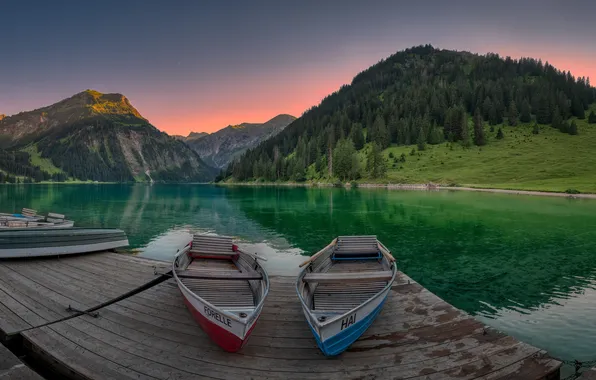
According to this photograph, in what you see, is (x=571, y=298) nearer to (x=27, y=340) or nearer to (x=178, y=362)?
(x=178, y=362)

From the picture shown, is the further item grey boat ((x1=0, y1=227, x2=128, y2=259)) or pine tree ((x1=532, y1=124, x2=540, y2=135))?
pine tree ((x1=532, y1=124, x2=540, y2=135))

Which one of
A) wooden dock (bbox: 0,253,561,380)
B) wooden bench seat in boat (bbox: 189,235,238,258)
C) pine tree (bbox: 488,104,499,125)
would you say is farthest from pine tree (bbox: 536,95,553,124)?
wooden bench seat in boat (bbox: 189,235,238,258)

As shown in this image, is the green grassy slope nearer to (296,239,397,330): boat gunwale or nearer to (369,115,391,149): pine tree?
(369,115,391,149): pine tree

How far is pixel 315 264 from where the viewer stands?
15695 millimetres

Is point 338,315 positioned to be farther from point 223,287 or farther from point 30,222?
point 30,222

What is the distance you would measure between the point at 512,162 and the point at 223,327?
6337 inches

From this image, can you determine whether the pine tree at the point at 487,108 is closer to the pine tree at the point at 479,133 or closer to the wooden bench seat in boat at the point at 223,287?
the pine tree at the point at 479,133

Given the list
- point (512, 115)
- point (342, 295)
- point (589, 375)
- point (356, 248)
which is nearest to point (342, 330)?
point (342, 295)

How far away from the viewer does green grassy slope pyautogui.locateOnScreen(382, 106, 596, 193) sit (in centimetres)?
11431

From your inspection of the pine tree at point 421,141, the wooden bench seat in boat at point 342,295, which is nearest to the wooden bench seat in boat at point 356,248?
the wooden bench seat in boat at point 342,295

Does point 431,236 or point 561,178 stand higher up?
point 561,178

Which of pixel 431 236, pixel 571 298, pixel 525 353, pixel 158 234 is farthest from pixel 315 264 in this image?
pixel 158 234

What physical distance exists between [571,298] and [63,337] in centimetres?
2332

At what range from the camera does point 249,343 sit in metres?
9.25
